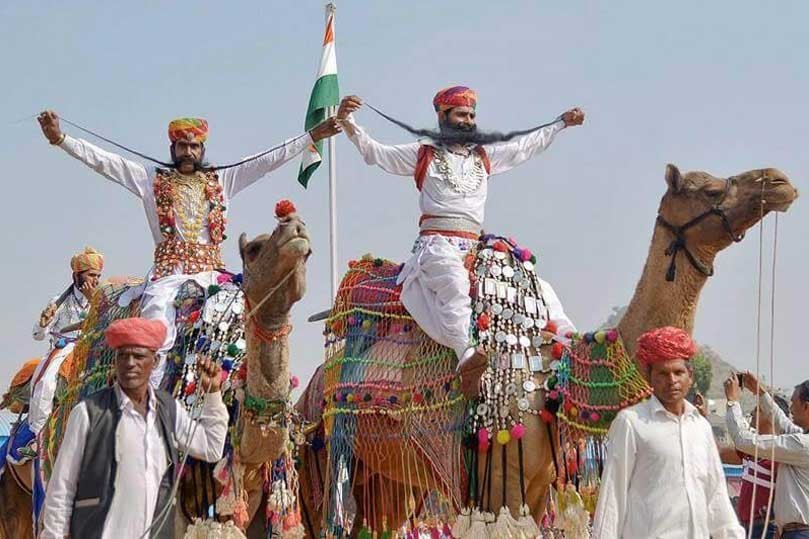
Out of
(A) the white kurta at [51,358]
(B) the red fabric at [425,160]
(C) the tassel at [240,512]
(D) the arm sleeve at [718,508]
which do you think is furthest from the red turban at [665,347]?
(A) the white kurta at [51,358]

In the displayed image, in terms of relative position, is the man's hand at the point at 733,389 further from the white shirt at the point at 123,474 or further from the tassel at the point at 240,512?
the white shirt at the point at 123,474

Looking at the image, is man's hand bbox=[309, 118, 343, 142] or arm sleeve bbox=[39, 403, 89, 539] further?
man's hand bbox=[309, 118, 343, 142]

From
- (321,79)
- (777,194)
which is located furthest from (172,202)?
(321,79)

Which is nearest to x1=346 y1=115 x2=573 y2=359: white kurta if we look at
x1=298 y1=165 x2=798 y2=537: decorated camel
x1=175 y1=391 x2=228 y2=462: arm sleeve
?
x1=298 y1=165 x2=798 y2=537: decorated camel

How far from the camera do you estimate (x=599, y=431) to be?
314 inches

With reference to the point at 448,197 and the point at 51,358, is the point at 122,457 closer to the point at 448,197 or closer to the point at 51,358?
the point at 448,197

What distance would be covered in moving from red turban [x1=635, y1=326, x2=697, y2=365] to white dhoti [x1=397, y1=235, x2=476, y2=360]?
2.22 m

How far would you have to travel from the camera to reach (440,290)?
8.46 metres

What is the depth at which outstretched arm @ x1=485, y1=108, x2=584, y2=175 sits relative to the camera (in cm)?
939

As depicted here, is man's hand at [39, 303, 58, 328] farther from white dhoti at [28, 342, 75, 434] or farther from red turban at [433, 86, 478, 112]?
red turban at [433, 86, 478, 112]

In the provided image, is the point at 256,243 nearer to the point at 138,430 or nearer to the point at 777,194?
the point at 138,430

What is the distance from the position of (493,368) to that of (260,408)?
159 centimetres

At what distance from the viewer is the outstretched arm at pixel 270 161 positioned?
9.02 meters

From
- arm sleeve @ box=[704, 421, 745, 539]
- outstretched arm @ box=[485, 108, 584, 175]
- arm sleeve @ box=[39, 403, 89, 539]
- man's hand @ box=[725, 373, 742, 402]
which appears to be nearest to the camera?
arm sleeve @ box=[39, 403, 89, 539]
